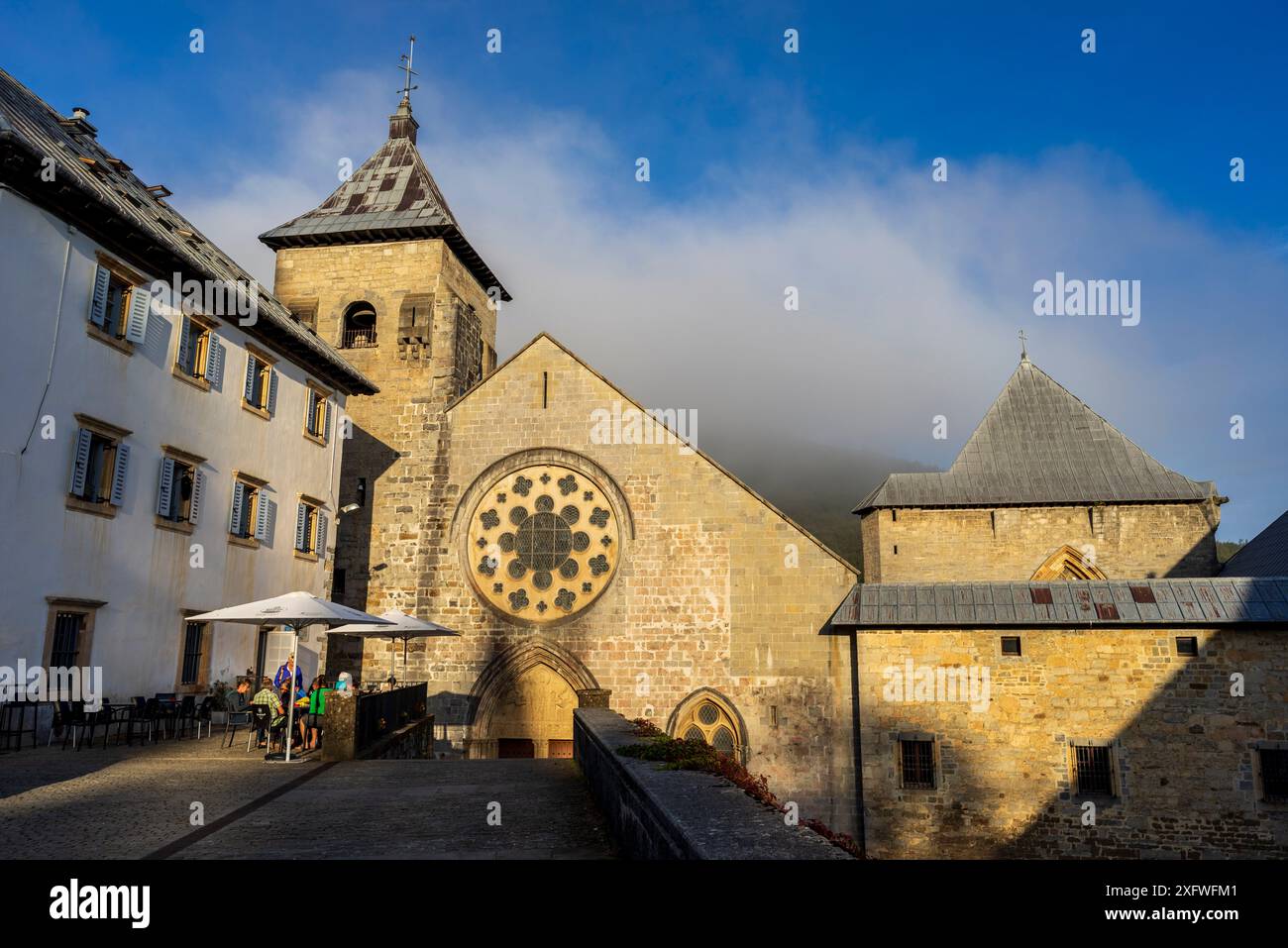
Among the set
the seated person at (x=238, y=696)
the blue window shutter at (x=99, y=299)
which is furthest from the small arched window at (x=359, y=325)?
the seated person at (x=238, y=696)

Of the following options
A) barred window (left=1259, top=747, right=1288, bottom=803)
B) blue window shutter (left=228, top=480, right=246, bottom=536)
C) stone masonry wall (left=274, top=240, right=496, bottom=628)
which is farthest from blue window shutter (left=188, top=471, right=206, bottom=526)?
barred window (left=1259, top=747, right=1288, bottom=803)

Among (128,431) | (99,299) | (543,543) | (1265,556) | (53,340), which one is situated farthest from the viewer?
(1265,556)

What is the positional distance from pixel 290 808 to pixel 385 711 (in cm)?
688

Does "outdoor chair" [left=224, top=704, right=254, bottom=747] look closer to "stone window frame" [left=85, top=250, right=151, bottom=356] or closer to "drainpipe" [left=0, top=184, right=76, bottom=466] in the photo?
"drainpipe" [left=0, top=184, right=76, bottom=466]

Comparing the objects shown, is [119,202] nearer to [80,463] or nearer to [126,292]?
[126,292]

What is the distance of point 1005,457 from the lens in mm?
26859

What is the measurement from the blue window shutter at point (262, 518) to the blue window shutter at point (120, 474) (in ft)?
13.9

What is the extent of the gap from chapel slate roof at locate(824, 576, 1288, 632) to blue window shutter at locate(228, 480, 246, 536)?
13.6 m

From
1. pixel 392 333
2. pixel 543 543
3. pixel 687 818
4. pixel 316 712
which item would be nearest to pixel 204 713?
pixel 316 712

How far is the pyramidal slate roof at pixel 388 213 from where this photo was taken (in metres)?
27.0

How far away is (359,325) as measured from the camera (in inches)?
1097

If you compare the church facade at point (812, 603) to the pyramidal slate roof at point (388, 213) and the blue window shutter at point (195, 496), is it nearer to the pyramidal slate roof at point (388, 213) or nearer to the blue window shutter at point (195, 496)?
the pyramidal slate roof at point (388, 213)

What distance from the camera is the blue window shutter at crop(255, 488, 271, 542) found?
66.4 ft
